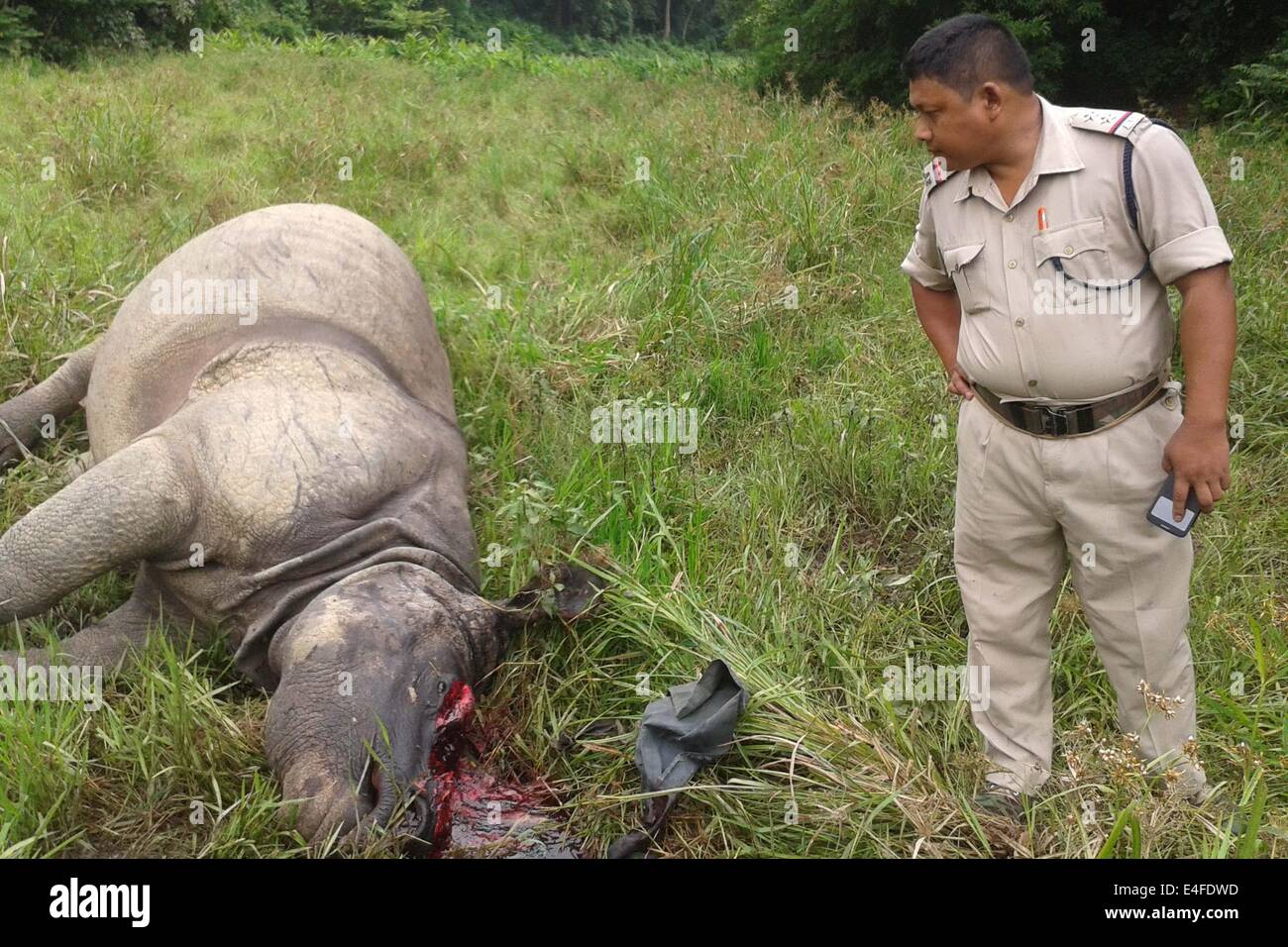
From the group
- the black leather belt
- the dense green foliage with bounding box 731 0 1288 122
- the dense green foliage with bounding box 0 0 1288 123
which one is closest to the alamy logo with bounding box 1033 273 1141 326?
the black leather belt

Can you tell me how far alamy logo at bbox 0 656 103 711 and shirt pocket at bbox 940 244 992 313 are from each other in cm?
280

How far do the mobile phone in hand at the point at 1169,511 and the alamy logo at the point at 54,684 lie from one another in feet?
9.98

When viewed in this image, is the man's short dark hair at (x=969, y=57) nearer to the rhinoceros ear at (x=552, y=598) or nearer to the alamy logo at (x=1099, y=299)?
the alamy logo at (x=1099, y=299)

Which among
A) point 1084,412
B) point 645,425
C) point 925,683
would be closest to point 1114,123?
point 1084,412

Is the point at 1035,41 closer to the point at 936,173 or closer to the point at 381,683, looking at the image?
the point at 936,173

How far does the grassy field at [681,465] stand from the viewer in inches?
125

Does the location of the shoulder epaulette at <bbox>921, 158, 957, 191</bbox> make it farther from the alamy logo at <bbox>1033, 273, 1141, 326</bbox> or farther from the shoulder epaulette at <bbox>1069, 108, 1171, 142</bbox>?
the alamy logo at <bbox>1033, 273, 1141, 326</bbox>

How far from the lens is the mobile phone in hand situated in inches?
114

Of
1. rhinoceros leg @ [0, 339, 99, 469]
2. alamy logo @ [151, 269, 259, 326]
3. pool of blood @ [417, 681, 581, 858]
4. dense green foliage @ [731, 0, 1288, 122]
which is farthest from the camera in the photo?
dense green foliage @ [731, 0, 1288, 122]

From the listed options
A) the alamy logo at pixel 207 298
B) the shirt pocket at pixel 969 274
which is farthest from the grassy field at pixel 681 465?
the shirt pocket at pixel 969 274

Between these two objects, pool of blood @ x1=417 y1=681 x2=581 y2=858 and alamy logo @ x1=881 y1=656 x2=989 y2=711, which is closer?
pool of blood @ x1=417 y1=681 x2=581 y2=858

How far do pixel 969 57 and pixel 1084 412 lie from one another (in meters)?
0.95

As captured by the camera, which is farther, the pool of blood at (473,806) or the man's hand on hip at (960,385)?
the man's hand on hip at (960,385)

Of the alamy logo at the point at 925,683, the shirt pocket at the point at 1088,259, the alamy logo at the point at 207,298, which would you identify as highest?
the shirt pocket at the point at 1088,259
